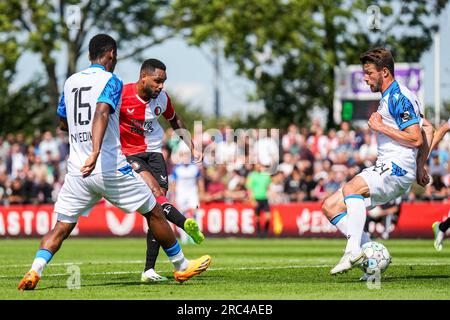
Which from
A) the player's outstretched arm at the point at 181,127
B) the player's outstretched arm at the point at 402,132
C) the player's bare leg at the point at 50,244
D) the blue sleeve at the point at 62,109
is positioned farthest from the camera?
the player's outstretched arm at the point at 181,127

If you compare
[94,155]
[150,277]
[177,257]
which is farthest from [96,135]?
[150,277]

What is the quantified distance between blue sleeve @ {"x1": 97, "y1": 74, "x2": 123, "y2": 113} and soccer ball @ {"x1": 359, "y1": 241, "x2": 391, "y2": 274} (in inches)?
121

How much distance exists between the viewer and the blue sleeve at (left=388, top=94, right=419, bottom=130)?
1144cm

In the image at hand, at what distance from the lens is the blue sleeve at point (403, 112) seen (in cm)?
1144

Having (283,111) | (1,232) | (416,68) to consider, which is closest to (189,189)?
(1,232)

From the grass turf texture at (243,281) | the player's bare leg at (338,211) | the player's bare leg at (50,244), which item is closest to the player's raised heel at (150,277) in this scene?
the grass turf texture at (243,281)

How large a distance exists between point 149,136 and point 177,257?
211 cm

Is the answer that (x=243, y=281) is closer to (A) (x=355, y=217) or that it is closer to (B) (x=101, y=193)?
(A) (x=355, y=217)

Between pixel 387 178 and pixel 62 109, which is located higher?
pixel 62 109

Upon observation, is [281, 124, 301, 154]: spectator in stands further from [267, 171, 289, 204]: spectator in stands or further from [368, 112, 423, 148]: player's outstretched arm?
[368, 112, 423, 148]: player's outstretched arm

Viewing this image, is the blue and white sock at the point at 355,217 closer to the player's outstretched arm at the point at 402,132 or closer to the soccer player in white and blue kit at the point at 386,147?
the soccer player in white and blue kit at the point at 386,147

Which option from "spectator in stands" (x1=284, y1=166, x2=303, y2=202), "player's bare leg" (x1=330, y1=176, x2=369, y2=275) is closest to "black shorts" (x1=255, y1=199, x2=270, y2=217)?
"spectator in stands" (x1=284, y1=166, x2=303, y2=202)

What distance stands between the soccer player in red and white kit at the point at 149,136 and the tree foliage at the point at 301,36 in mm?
24441

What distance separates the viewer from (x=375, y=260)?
11.1m
